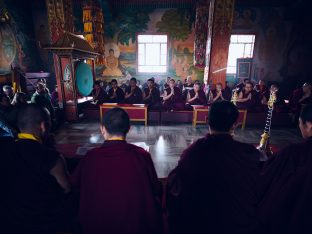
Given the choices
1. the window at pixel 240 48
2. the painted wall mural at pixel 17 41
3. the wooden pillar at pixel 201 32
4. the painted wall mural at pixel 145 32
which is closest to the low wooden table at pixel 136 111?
the wooden pillar at pixel 201 32

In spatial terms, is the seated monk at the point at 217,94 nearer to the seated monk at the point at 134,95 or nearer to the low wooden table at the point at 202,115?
the low wooden table at the point at 202,115

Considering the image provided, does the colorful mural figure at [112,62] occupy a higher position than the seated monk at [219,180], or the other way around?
the colorful mural figure at [112,62]

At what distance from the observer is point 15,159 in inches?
52.5

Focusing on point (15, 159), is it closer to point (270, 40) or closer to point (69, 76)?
point (69, 76)

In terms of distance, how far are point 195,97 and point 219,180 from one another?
576 centimetres

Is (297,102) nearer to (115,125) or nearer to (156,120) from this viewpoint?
(156,120)

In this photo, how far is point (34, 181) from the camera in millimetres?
1354

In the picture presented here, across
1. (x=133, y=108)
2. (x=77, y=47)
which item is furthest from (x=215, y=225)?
(x=77, y=47)

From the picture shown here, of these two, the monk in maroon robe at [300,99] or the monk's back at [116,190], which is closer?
the monk's back at [116,190]

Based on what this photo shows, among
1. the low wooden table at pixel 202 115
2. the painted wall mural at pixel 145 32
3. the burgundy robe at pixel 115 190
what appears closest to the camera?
the burgundy robe at pixel 115 190

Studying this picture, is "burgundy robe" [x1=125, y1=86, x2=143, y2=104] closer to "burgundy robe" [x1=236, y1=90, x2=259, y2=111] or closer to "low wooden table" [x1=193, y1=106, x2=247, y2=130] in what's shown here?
"low wooden table" [x1=193, y1=106, x2=247, y2=130]

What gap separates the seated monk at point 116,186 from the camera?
1287 millimetres

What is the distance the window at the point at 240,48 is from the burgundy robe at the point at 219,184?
10013 millimetres

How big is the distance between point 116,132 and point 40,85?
14.8 feet
